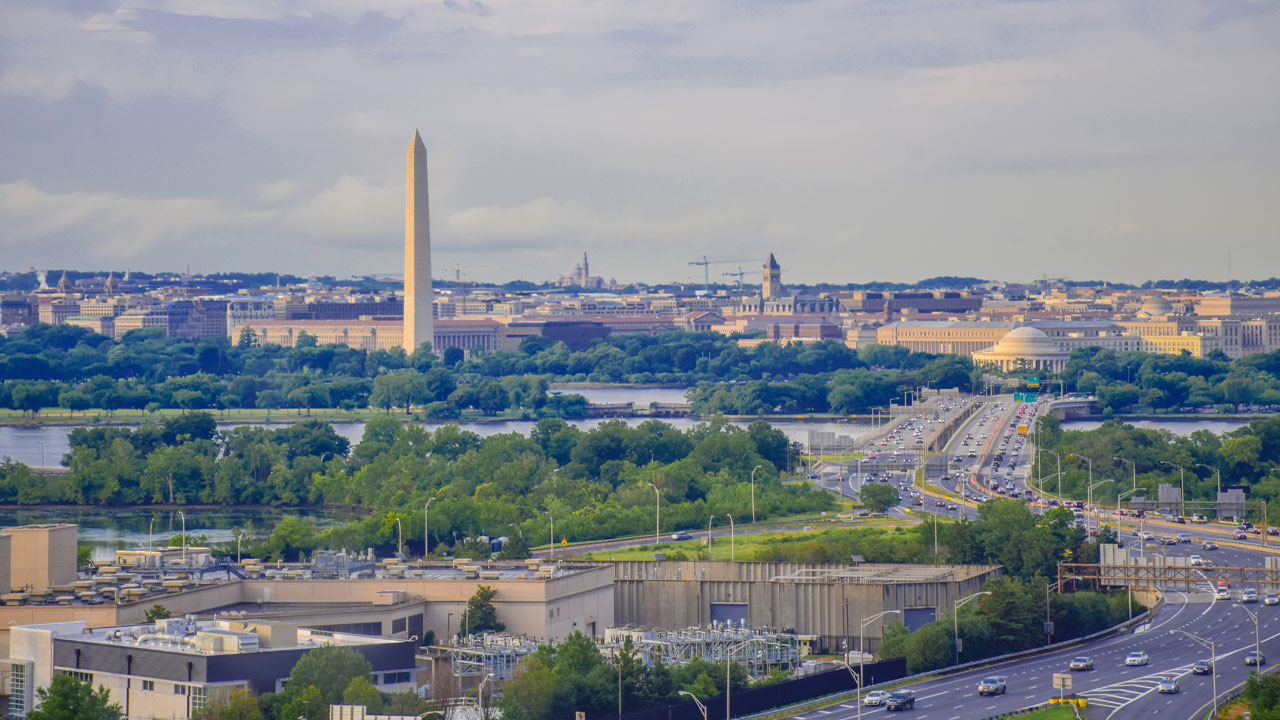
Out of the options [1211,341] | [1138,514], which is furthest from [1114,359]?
[1138,514]

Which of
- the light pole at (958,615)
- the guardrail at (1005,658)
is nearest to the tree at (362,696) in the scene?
the guardrail at (1005,658)

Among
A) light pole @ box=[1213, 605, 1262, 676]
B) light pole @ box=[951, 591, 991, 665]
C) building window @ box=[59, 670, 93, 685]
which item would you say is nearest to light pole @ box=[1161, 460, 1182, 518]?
light pole @ box=[1213, 605, 1262, 676]

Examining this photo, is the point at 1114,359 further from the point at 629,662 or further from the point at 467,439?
the point at 629,662

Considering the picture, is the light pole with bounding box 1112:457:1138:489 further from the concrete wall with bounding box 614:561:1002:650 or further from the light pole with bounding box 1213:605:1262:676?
the concrete wall with bounding box 614:561:1002:650

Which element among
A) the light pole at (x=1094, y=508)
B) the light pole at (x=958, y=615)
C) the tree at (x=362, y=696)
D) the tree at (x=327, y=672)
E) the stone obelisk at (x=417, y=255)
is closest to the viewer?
the tree at (x=362, y=696)

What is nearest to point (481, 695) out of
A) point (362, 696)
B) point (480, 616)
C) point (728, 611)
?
point (362, 696)

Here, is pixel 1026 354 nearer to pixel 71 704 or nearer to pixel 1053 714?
pixel 1053 714

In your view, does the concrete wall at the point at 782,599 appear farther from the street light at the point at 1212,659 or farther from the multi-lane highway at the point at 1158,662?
the street light at the point at 1212,659
